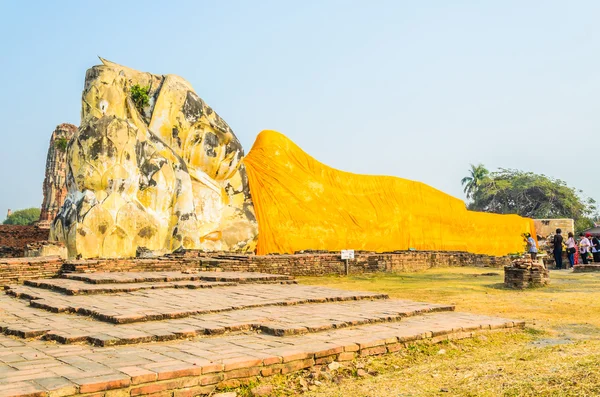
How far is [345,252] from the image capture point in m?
13.3

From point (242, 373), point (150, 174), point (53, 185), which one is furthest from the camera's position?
point (53, 185)

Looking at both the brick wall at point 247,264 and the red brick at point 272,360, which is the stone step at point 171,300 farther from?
the red brick at point 272,360

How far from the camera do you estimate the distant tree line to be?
1483 inches

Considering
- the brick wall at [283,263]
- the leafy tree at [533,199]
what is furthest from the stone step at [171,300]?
the leafy tree at [533,199]

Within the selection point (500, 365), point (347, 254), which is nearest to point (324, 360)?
point (500, 365)

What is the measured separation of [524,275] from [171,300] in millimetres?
6686

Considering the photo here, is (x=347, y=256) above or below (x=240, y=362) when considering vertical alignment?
above

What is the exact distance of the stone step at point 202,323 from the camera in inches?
185

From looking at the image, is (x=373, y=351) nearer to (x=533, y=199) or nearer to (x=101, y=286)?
(x=101, y=286)

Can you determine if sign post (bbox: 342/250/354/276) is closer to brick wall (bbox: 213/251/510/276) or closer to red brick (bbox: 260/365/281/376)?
brick wall (bbox: 213/251/510/276)

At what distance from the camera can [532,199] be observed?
38875mm

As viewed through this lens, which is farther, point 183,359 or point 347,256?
point 347,256

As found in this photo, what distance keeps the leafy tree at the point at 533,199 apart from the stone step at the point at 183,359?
117ft

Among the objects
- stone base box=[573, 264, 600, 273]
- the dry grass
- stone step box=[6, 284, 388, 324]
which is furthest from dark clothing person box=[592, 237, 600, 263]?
stone step box=[6, 284, 388, 324]
